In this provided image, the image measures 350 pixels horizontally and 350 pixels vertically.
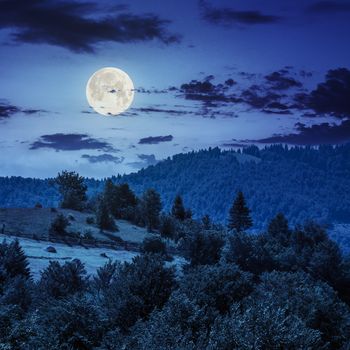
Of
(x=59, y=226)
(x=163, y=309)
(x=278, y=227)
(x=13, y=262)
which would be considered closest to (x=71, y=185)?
(x=59, y=226)

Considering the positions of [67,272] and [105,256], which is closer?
[67,272]

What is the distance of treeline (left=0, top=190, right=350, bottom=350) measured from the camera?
26359 millimetres

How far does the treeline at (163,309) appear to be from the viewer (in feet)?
86.5

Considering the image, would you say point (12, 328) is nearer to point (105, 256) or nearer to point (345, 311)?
point (345, 311)

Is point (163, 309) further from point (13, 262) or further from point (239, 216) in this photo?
point (239, 216)

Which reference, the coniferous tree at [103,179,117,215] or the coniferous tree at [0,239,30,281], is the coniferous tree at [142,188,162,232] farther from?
the coniferous tree at [0,239,30,281]

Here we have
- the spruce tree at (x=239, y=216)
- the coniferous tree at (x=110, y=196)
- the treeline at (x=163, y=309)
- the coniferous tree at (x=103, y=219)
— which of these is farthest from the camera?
the spruce tree at (x=239, y=216)

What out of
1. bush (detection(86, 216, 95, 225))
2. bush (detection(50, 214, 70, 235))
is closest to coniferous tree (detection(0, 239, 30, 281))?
bush (detection(50, 214, 70, 235))

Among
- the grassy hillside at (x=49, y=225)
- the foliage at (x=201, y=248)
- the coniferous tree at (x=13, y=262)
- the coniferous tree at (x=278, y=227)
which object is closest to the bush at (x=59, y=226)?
the grassy hillside at (x=49, y=225)

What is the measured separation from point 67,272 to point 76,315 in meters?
14.5

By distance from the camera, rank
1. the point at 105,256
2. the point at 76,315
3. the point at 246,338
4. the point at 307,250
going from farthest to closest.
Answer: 1. the point at 307,250
2. the point at 105,256
3. the point at 76,315
4. the point at 246,338

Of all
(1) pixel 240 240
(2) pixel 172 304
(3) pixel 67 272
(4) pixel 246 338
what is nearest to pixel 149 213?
(1) pixel 240 240

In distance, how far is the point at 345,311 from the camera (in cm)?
4222

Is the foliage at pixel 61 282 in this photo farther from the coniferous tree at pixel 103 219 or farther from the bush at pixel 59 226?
the coniferous tree at pixel 103 219
